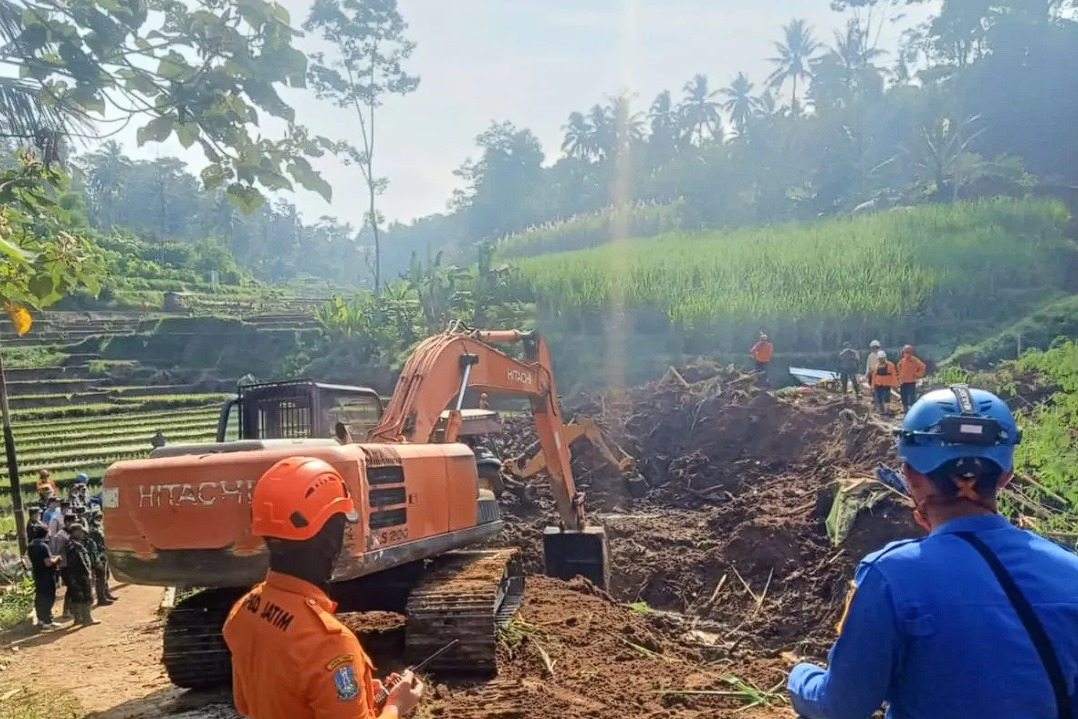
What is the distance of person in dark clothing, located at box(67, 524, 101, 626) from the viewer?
923 cm

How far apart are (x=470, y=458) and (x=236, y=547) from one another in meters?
2.18

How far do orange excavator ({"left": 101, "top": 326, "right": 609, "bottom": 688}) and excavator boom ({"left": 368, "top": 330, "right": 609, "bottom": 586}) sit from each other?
0.06 ft

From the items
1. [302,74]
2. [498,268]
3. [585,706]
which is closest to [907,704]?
[302,74]

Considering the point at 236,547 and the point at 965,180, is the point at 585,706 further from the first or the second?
the point at 965,180

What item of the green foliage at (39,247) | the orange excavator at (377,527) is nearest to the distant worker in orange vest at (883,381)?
the orange excavator at (377,527)

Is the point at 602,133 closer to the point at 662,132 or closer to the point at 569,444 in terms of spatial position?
the point at 662,132

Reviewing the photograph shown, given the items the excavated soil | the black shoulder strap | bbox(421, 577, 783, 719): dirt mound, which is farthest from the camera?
the excavated soil

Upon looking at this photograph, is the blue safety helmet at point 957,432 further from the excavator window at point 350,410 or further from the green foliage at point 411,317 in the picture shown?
the green foliage at point 411,317

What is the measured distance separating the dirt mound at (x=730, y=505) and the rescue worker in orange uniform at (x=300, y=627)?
5.57 metres

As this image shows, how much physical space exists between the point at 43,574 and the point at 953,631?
9.67 metres

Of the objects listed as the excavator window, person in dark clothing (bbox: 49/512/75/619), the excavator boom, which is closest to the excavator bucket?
the excavator boom

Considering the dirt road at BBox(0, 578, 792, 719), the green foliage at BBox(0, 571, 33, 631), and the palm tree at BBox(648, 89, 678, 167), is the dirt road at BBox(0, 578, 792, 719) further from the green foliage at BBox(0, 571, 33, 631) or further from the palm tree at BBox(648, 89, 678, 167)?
the palm tree at BBox(648, 89, 678, 167)

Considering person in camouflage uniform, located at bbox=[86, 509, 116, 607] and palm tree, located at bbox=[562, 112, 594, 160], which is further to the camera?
palm tree, located at bbox=[562, 112, 594, 160]

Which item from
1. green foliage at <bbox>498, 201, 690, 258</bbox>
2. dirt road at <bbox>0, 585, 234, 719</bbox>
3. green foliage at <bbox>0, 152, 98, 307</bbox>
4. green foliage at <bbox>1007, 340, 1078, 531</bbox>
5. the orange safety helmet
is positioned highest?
green foliage at <bbox>498, 201, 690, 258</bbox>
